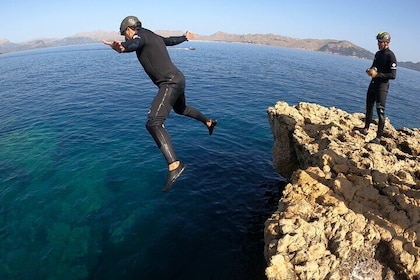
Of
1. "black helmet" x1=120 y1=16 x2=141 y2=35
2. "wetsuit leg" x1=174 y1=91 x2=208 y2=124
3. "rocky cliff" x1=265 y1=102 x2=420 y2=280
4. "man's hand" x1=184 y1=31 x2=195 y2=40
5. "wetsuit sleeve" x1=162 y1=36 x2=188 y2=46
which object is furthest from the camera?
"man's hand" x1=184 y1=31 x2=195 y2=40

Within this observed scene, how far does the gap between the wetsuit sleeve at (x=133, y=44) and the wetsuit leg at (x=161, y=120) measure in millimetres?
1194

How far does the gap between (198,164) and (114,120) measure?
45.4 feet

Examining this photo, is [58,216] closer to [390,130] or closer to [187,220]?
[187,220]

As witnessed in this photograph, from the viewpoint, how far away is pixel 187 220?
577 inches

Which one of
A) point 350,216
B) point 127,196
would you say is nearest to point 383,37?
point 350,216

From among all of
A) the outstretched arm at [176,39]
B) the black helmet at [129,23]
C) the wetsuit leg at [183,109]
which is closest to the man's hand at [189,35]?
the outstretched arm at [176,39]

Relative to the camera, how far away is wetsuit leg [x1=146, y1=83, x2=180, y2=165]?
7.29m

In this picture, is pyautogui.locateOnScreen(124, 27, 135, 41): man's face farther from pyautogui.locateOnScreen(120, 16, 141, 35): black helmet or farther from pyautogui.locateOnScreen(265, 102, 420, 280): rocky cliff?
pyautogui.locateOnScreen(265, 102, 420, 280): rocky cliff

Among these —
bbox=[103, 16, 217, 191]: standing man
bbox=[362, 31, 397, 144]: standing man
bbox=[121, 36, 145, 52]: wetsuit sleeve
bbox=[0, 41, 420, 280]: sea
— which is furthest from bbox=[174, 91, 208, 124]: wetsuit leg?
bbox=[362, 31, 397, 144]: standing man

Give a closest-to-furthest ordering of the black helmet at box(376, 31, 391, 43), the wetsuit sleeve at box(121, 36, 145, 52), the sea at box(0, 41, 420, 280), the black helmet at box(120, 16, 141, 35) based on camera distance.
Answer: the wetsuit sleeve at box(121, 36, 145, 52)
the black helmet at box(120, 16, 141, 35)
the black helmet at box(376, 31, 391, 43)
the sea at box(0, 41, 420, 280)

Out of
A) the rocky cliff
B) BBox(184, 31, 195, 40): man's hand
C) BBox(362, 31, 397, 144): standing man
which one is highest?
BBox(184, 31, 195, 40): man's hand

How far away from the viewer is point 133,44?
6.48 m

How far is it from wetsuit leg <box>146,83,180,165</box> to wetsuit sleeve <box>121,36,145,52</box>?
47.0 inches

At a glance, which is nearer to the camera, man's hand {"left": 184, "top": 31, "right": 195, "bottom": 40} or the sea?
man's hand {"left": 184, "top": 31, "right": 195, "bottom": 40}
